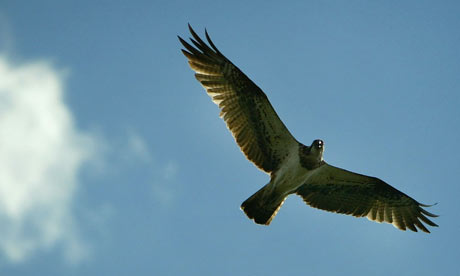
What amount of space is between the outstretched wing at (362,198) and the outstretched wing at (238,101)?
1024 mm

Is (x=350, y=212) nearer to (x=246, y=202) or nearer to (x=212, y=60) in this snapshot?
(x=246, y=202)

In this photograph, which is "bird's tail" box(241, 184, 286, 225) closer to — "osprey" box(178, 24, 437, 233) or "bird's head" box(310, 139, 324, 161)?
"osprey" box(178, 24, 437, 233)

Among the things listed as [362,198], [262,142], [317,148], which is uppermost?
[262,142]

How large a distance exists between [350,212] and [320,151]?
6.19ft

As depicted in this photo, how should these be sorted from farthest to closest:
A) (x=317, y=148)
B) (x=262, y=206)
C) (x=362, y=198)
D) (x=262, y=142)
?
(x=362, y=198)
(x=262, y=142)
(x=262, y=206)
(x=317, y=148)

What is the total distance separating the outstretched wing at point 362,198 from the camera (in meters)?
11.7

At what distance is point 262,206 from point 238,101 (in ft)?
6.67

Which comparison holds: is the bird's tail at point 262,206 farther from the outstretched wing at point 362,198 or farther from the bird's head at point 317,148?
the bird's head at point 317,148

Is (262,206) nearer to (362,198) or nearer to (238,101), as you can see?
(238,101)

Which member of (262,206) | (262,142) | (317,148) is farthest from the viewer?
(262,142)

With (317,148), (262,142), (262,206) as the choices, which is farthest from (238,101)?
(262,206)

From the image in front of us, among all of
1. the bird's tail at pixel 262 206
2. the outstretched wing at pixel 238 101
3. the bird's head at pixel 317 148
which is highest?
the outstretched wing at pixel 238 101

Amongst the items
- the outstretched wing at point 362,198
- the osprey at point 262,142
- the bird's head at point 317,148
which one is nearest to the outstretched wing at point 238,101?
the osprey at point 262,142

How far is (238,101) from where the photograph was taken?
36.8ft
